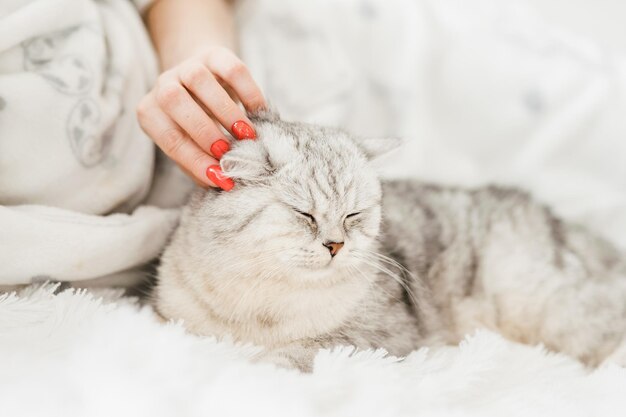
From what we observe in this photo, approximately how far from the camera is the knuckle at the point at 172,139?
112 centimetres

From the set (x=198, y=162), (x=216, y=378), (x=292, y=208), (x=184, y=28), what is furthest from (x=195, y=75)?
(x=216, y=378)

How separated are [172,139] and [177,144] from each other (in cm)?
2

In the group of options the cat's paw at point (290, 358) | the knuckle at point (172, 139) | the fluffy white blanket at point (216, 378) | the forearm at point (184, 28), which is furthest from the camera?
the forearm at point (184, 28)

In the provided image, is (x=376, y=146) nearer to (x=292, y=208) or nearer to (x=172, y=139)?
(x=292, y=208)

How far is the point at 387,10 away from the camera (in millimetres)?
1638

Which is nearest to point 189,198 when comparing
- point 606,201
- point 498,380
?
point 498,380

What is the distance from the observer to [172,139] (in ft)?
3.69

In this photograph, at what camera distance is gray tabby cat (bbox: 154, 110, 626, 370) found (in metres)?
1.04

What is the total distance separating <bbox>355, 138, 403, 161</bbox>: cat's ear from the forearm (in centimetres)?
46

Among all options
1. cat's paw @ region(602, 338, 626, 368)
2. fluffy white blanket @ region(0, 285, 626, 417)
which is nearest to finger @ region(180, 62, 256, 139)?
fluffy white blanket @ region(0, 285, 626, 417)

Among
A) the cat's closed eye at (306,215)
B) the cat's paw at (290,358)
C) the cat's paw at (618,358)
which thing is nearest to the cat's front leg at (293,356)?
the cat's paw at (290,358)

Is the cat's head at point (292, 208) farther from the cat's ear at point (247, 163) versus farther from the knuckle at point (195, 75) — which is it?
the knuckle at point (195, 75)

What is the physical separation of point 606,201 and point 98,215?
4.41 feet

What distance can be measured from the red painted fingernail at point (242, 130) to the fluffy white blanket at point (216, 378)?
14.4 inches
